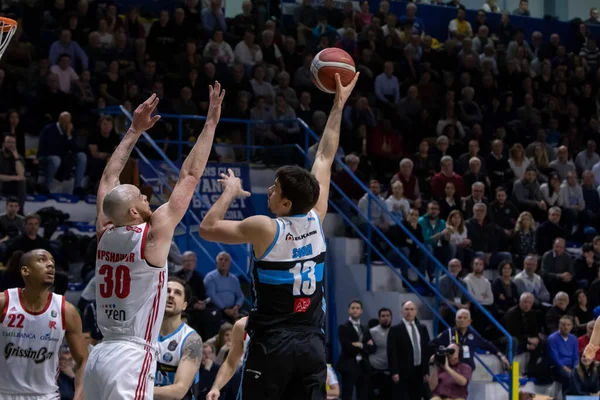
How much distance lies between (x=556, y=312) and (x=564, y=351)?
751mm

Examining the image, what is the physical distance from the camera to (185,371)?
6777 millimetres

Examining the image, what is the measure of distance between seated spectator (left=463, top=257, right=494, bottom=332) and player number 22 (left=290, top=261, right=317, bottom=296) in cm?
922

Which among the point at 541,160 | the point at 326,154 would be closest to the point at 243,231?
the point at 326,154

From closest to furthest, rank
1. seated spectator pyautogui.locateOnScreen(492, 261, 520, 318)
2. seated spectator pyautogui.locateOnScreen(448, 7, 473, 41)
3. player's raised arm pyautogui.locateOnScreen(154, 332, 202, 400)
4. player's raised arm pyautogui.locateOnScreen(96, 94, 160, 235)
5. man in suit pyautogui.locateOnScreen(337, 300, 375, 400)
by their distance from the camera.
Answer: player's raised arm pyautogui.locateOnScreen(96, 94, 160, 235)
player's raised arm pyautogui.locateOnScreen(154, 332, 202, 400)
man in suit pyautogui.locateOnScreen(337, 300, 375, 400)
seated spectator pyautogui.locateOnScreen(492, 261, 520, 318)
seated spectator pyautogui.locateOnScreen(448, 7, 473, 41)

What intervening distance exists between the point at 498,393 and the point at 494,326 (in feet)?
3.50

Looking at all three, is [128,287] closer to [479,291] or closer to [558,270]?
[479,291]

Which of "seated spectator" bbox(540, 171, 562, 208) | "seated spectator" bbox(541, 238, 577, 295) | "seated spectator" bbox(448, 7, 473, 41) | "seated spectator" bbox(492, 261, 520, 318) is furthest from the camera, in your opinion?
"seated spectator" bbox(448, 7, 473, 41)

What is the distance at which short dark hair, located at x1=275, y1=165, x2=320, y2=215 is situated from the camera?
19.0 ft

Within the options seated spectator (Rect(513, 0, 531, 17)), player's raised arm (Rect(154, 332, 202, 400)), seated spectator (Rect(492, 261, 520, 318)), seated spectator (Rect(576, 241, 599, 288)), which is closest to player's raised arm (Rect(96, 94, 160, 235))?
player's raised arm (Rect(154, 332, 202, 400))

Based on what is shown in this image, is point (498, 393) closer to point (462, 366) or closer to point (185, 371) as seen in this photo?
point (462, 366)

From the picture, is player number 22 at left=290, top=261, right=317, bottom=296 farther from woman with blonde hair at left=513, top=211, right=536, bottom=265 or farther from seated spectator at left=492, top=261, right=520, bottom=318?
woman with blonde hair at left=513, top=211, right=536, bottom=265

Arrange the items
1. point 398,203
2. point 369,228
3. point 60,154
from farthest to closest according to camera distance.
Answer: point 398,203
point 369,228
point 60,154

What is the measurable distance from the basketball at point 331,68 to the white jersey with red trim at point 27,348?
2602mm

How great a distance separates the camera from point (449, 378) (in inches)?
511
